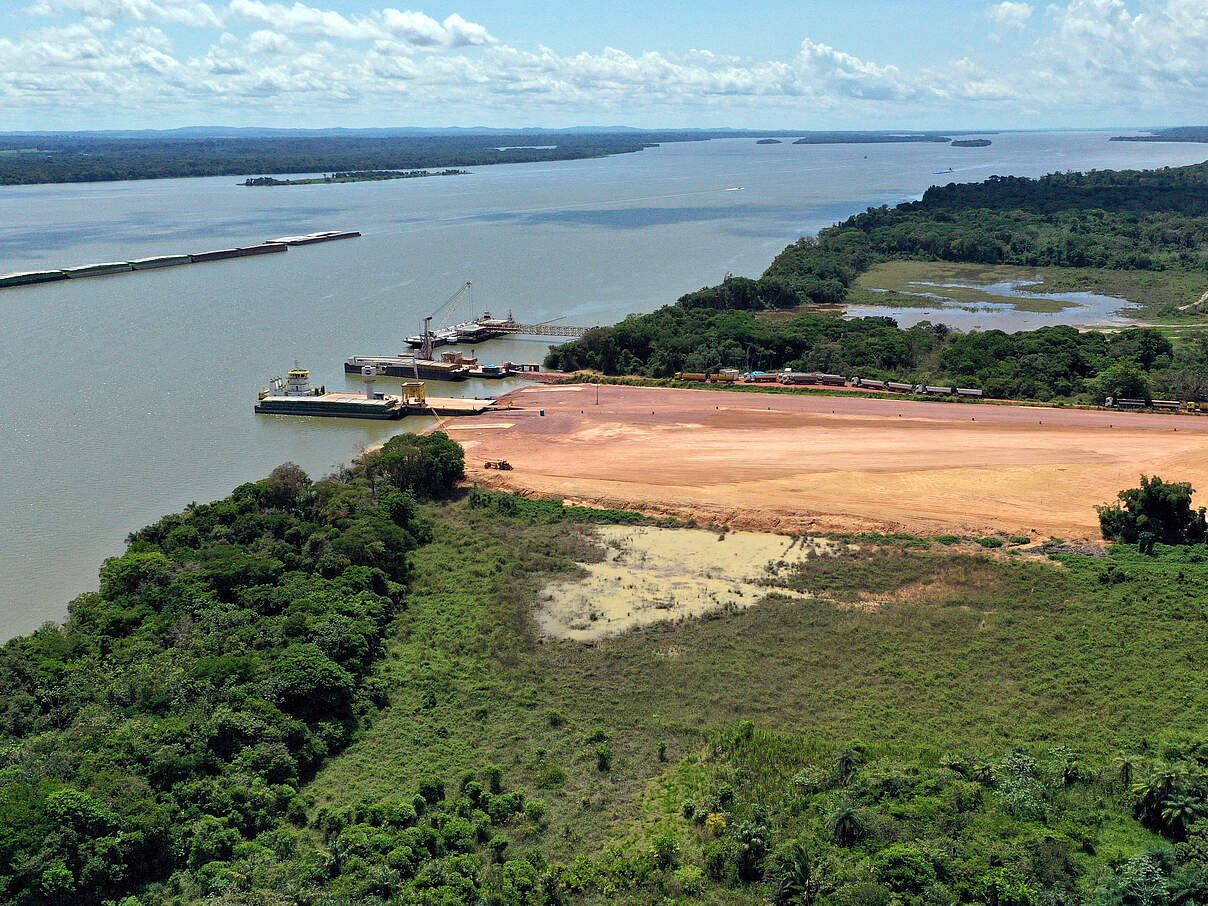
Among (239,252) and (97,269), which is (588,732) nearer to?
(97,269)

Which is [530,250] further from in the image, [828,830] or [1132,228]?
[828,830]

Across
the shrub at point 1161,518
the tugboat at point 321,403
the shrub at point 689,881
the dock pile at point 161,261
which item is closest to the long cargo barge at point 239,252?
the dock pile at point 161,261

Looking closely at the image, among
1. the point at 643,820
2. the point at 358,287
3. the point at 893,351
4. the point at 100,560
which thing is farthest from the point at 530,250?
the point at 643,820

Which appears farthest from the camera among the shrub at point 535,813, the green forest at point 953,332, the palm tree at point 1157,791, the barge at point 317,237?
the barge at point 317,237

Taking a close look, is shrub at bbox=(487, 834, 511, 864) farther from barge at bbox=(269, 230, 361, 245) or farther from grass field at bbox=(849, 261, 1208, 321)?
barge at bbox=(269, 230, 361, 245)

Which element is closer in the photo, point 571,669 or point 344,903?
point 344,903

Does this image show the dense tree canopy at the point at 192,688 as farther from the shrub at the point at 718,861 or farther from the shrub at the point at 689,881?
the shrub at the point at 718,861

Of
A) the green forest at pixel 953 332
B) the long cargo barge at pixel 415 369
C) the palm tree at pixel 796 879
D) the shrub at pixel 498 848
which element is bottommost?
the shrub at pixel 498 848
